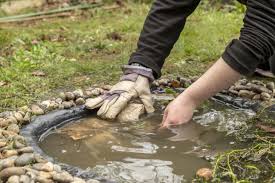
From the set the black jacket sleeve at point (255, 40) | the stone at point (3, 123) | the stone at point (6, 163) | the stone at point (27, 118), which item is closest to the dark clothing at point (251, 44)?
the black jacket sleeve at point (255, 40)

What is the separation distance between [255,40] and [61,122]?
85cm

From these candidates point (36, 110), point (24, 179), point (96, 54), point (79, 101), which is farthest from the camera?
point (96, 54)

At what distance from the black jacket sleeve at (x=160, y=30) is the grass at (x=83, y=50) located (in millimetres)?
367

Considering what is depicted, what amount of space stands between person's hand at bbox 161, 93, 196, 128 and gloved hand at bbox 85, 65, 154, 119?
0.20 meters

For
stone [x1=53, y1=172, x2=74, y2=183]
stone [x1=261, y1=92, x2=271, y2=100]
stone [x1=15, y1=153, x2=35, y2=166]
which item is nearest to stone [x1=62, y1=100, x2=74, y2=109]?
stone [x1=15, y1=153, x2=35, y2=166]

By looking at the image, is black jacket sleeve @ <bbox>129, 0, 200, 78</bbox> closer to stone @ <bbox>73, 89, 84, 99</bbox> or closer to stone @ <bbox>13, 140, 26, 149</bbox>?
stone @ <bbox>73, 89, 84, 99</bbox>

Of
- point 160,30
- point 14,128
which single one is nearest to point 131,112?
point 160,30

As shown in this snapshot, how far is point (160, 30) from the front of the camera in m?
2.60

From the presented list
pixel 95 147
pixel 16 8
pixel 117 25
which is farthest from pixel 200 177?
pixel 16 8

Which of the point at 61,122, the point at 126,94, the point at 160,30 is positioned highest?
the point at 160,30

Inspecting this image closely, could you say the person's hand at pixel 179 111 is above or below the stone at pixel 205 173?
above

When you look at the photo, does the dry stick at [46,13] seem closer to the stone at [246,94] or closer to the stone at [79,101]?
the stone at [79,101]

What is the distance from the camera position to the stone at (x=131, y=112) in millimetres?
2406

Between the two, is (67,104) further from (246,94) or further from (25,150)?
(246,94)
